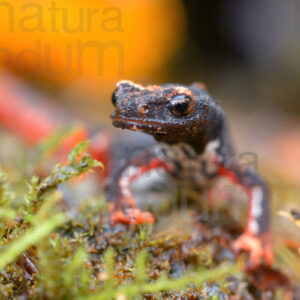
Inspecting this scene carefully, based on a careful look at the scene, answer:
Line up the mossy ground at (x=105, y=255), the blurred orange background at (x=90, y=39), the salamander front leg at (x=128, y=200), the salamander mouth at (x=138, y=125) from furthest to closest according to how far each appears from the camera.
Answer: the blurred orange background at (x=90, y=39), the salamander front leg at (x=128, y=200), the salamander mouth at (x=138, y=125), the mossy ground at (x=105, y=255)

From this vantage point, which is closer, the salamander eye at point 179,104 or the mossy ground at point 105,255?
the mossy ground at point 105,255

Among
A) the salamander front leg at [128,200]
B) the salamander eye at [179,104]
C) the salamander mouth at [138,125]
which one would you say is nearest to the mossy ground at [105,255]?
the salamander front leg at [128,200]

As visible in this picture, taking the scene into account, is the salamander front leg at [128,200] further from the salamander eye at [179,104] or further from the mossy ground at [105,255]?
the salamander eye at [179,104]

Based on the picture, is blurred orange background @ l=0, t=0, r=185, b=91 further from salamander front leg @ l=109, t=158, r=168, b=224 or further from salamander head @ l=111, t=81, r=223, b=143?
salamander head @ l=111, t=81, r=223, b=143

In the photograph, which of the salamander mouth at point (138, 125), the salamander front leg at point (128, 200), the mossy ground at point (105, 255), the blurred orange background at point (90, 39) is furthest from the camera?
the blurred orange background at point (90, 39)

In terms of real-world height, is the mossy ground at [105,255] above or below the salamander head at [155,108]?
below

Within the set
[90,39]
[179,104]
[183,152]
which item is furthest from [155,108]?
[90,39]

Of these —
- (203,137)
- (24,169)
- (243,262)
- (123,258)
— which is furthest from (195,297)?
(24,169)

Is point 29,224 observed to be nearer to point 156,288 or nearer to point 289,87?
point 156,288

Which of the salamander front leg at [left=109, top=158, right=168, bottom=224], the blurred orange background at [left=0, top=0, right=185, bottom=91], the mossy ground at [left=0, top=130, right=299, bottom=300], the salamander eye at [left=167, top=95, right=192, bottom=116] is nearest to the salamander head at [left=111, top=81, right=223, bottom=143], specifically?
the salamander eye at [left=167, top=95, right=192, bottom=116]
